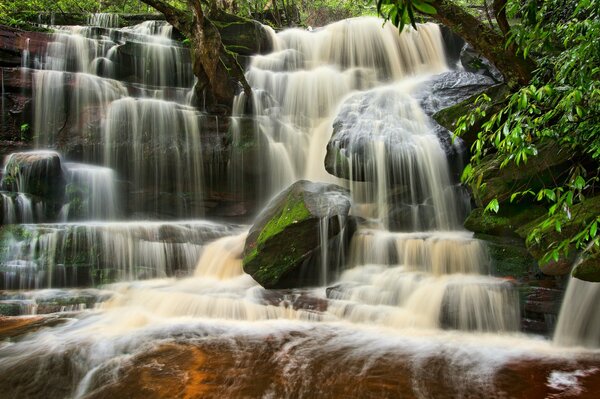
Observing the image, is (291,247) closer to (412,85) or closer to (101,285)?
(101,285)

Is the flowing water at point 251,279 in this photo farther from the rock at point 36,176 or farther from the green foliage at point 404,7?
the green foliage at point 404,7

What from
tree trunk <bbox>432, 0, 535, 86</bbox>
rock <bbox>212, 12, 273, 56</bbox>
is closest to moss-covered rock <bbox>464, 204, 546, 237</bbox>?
tree trunk <bbox>432, 0, 535, 86</bbox>

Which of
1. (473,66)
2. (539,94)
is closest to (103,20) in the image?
(473,66)

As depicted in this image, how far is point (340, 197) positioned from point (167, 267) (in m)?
3.53

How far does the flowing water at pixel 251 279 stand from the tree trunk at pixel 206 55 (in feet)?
1.84

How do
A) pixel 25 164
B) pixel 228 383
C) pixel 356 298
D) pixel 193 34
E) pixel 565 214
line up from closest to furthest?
1. pixel 565 214
2. pixel 228 383
3. pixel 356 298
4. pixel 25 164
5. pixel 193 34

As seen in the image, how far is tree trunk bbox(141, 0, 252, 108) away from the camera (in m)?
9.70

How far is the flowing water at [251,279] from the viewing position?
4047mm

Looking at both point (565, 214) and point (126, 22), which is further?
point (126, 22)

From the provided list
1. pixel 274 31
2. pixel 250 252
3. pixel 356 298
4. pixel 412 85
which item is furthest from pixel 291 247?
pixel 274 31

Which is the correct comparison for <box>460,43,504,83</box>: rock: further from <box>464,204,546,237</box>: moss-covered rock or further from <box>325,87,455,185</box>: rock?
<box>464,204,546,237</box>: moss-covered rock

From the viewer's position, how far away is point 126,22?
15.0 meters

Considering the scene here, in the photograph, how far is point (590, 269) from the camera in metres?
3.95

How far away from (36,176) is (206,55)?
4615mm
